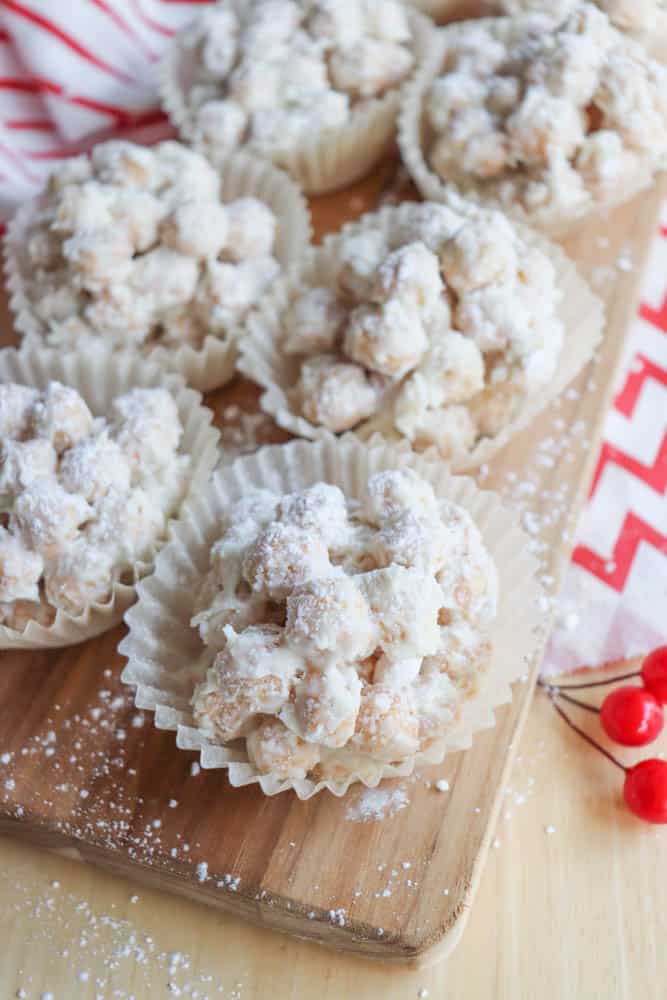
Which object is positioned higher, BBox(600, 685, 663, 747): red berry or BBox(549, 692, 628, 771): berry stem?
BBox(600, 685, 663, 747): red berry

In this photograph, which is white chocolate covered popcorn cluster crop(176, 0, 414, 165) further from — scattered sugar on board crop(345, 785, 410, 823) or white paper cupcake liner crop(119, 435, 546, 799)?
scattered sugar on board crop(345, 785, 410, 823)

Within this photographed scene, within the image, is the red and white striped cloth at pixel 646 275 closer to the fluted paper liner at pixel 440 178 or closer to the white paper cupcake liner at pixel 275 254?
the fluted paper liner at pixel 440 178

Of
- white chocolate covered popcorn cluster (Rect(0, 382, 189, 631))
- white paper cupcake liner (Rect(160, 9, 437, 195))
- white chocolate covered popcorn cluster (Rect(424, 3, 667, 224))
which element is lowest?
white chocolate covered popcorn cluster (Rect(0, 382, 189, 631))

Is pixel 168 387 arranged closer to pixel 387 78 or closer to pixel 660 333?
pixel 387 78

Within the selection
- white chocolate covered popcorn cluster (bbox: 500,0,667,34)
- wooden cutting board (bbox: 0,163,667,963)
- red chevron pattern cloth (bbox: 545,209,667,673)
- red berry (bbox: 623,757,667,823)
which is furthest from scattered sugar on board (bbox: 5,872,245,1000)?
white chocolate covered popcorn cluster (bbox: 500,0,667,34)

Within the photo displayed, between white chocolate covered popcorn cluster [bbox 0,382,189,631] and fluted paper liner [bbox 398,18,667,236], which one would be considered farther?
fluted paper liner [bbox 398,18,667,236]

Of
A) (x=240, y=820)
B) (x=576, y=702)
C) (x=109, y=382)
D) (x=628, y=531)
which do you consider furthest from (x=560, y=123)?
(x=240, y=820)

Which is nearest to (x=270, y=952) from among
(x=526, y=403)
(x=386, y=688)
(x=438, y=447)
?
(x=386, y=688)

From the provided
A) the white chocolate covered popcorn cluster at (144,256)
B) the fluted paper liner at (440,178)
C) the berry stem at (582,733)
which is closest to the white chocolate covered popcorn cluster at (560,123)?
the fluted paper liner at (440,178)
